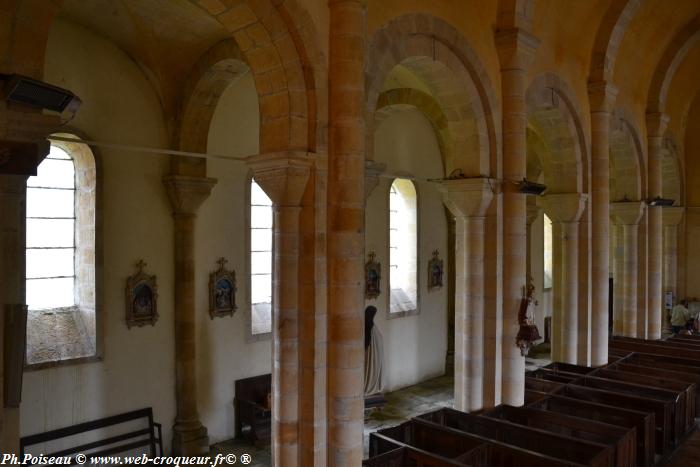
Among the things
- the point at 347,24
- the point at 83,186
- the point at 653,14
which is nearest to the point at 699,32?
the point at 653,14

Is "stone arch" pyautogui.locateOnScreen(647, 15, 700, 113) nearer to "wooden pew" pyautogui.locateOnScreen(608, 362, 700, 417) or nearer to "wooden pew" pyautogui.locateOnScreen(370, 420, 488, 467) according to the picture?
"wooden pew" pyautogui.locateOnScreen(608, 362, 700, 417)

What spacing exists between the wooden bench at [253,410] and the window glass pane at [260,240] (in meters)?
2.46

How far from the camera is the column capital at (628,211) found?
14797mm

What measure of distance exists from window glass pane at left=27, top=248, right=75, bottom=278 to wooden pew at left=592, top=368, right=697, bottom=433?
30.8ft

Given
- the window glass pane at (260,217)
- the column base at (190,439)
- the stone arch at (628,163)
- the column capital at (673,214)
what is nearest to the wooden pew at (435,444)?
the column base at (190,439)

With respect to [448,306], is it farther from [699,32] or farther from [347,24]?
[347,24]

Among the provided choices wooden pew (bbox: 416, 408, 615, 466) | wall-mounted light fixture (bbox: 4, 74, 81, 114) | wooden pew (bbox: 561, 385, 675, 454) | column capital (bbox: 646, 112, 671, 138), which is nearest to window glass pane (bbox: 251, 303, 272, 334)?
wooden pew (bbox: 416, 408, 615, 466)

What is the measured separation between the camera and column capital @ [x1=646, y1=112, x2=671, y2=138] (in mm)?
15172

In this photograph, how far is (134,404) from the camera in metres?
9.43

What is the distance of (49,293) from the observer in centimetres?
893

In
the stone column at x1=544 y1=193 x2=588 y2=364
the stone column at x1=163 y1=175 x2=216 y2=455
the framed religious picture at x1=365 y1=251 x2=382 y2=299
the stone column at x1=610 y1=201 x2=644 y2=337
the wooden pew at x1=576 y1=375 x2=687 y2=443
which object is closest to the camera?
the wooden pew at x1=576 y1=375 x2=687 y2=443

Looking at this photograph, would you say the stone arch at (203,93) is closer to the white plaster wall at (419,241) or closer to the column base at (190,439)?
the white plaster wall at (419,241)

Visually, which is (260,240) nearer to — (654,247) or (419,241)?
(419,241)

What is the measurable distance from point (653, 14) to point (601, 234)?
18.6 ft
